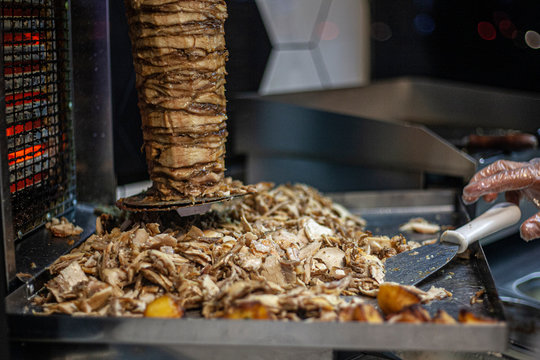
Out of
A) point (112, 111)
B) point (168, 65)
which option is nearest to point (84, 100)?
point (112, 111)

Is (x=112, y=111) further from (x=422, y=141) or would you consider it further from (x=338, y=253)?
(x=422, y=141)

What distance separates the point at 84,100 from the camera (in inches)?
53.6

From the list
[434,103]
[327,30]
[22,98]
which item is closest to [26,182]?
[22,98]

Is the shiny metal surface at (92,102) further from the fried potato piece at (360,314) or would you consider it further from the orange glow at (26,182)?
the fried potato piece at (360,314)

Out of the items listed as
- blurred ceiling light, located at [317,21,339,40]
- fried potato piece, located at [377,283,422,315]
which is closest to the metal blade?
fried potato piece, located at [377,283,422,315]

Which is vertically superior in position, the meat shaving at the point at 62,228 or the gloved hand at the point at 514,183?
the gloved hand at the point at 514,183

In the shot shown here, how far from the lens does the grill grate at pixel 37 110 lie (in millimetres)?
1050

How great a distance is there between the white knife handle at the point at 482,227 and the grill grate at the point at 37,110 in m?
0.89

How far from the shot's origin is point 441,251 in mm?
1153

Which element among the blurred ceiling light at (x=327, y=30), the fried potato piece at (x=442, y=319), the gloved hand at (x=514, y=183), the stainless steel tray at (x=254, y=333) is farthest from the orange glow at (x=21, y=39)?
the blurred ceiling light at (x=327, y=30)

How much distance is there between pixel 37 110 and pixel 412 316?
858 millimetres

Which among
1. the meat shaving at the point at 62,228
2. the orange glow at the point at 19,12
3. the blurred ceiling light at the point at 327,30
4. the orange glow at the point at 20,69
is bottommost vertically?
the meat shaving at the point at 62,228

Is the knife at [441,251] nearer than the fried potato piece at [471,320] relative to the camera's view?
No

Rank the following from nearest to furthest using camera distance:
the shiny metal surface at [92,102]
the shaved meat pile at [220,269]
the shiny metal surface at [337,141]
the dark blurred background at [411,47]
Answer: the shaved meat pile at [220,269]
the shiny metal surface at [92,102]
the dark blurred background at [411,47]
the shiny metal surface at [337,141]
